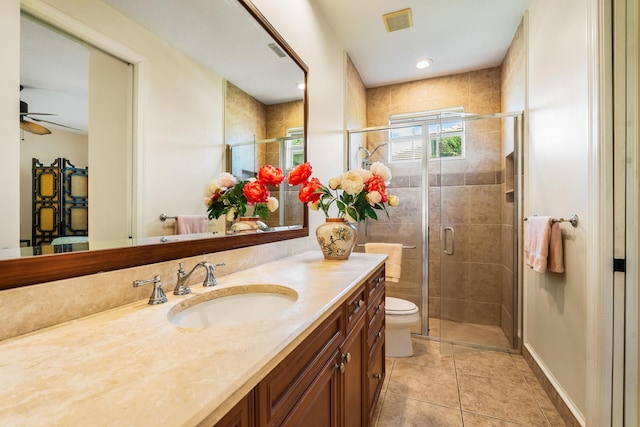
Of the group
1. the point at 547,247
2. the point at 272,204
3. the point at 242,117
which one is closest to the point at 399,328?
the point at 547,247

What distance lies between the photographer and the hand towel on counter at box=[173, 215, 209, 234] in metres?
1.02

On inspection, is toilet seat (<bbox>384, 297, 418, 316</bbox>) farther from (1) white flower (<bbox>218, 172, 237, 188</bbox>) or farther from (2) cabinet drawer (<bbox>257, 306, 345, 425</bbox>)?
(1) white flower (<bbox>218, 172, 237, 188</bbox>)

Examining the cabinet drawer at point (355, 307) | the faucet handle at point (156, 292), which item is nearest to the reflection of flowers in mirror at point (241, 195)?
the faucet handle at point (156, 292)

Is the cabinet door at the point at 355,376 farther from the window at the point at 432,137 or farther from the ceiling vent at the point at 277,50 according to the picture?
the window at the point at 432,137

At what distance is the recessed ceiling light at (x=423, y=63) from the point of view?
9.48 feet

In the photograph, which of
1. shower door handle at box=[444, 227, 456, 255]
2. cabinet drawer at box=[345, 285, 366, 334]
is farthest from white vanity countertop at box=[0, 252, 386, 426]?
shower door handle at box=[444, 227, 456, 255]

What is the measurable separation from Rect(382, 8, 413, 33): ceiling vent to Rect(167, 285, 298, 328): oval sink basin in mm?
2339

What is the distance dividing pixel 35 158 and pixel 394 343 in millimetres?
2404

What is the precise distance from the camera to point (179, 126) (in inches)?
40.1

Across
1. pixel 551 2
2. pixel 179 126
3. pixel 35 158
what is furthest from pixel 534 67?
pixel 35 158

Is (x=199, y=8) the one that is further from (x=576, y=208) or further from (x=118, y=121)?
(x=576, y=208)

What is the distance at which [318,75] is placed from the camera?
2139 mm

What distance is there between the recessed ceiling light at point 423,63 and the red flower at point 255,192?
2.42m

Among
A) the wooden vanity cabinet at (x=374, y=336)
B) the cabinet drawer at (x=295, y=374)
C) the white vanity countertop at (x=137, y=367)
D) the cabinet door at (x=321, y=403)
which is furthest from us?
the wooden vanity cabinet at (x=374, y=336)
